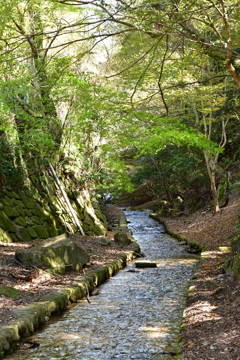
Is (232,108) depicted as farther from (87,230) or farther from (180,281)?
(180,281)

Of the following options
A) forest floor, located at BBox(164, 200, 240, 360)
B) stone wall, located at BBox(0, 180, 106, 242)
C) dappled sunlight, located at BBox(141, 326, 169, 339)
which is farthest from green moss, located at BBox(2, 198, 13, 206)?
dappled sunlight, located at BBox(141, 326, 169, 339)

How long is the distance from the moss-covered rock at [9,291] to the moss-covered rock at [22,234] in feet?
13.1

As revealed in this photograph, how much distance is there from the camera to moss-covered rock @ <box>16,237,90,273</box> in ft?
23.7

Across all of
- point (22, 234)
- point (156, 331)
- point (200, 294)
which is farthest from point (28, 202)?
point (156, 331)

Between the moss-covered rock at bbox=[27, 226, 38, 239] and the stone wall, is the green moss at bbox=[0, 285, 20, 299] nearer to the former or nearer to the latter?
the stone wall

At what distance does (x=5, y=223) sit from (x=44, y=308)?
15.2ft

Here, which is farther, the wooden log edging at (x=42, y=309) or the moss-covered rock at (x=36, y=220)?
the moss-covered rock at (x=36, y=220)

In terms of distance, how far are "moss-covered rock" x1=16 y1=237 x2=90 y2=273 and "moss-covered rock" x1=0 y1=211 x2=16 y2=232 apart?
183 centimetres

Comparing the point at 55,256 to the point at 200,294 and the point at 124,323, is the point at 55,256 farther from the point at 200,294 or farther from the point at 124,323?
the point at 200,294

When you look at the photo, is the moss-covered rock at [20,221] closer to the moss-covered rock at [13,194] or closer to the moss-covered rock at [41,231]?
the moss-covered rock at [41,231]

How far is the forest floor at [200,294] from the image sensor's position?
12.5 ft

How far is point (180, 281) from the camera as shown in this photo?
26.2 ft

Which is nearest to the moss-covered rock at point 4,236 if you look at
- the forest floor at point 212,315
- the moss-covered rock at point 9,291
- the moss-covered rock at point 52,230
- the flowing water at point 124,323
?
the moss-covered rock at point 52,230

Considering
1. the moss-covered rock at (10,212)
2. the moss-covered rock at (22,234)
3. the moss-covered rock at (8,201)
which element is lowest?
the moss-covered rock at (22,234)
